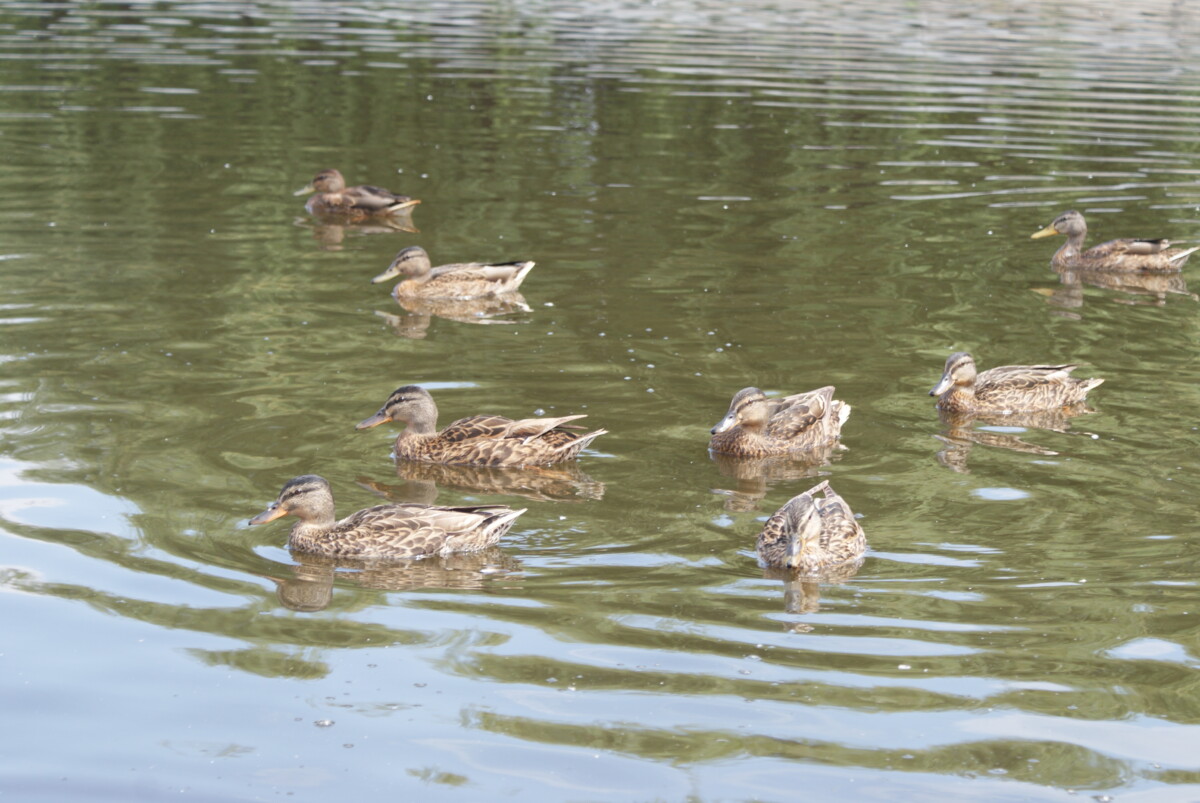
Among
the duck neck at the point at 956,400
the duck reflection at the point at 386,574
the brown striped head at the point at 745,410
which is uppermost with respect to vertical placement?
the brown striped head at the point at 745,410

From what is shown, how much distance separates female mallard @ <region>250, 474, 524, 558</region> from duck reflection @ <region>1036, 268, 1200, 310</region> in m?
9.50

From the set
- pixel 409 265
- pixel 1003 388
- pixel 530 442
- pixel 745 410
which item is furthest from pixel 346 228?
pixel 1003 388

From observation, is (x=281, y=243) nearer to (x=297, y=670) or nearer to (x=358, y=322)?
(x=358, y=322)

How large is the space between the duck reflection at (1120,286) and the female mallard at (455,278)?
5.96m

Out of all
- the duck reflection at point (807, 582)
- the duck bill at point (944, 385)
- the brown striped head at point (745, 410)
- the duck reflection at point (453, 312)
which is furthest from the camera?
the duck reflection at point (453, 312)

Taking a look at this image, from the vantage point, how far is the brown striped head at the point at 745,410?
1271cm

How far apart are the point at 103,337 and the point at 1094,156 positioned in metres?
17.9

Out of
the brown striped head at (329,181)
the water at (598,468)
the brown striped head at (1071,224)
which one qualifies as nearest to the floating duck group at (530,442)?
the water at (598,468)

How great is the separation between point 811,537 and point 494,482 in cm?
307

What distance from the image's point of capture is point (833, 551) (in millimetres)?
10359

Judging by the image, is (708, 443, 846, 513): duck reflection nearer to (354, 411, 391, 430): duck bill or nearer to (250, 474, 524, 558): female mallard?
(250, 474, 524, 558): female mallard

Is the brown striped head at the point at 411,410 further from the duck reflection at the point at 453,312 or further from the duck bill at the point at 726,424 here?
the duck reflection at the point at 453,312

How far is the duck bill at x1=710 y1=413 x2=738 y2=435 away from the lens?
496 inches

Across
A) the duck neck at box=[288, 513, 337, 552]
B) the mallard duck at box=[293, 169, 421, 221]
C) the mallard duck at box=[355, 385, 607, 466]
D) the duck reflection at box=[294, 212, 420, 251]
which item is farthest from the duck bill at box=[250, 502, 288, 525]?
the mallard duck at box=[293, 169, 421, 221]
